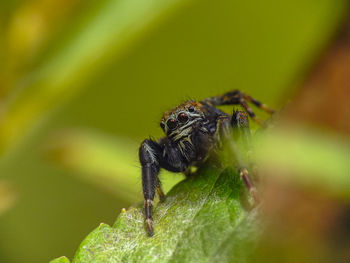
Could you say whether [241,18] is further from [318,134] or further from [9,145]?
[318,134]

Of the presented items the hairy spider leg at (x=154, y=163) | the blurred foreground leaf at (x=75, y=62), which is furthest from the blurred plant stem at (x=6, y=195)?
the hairy spider leg at (x=154, y=163)

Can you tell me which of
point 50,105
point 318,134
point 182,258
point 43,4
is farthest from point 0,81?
point 318,134

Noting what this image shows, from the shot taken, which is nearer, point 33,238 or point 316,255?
point 316,255

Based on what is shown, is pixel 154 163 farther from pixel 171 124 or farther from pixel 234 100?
pixel 234 100

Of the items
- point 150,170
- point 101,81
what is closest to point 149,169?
point 150,170

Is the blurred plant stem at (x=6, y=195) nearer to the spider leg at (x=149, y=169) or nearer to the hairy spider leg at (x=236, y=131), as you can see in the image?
the spider leg at (x=149, y=169)

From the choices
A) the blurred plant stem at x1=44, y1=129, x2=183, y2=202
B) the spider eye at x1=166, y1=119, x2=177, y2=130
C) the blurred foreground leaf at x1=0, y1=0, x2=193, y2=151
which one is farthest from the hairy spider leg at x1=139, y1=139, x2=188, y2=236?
the blurred foreground leaf at x1=0, y1=0, x2=193, y2=151

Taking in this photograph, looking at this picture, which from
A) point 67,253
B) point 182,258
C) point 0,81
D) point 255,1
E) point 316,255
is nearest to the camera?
point 316,255

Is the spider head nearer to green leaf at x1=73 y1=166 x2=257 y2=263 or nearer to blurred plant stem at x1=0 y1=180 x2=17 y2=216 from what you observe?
green leaf at x1=73 y1=166 x2=257 y2=263
